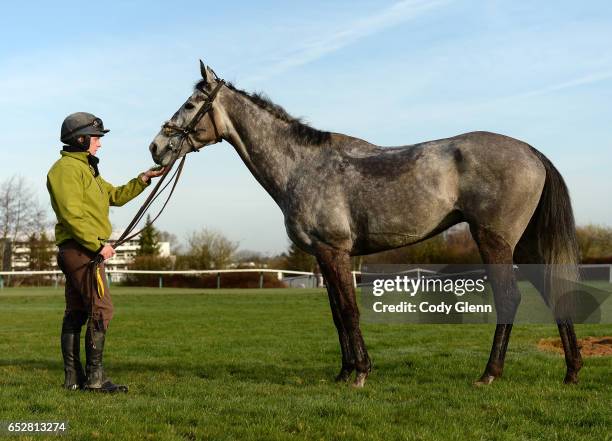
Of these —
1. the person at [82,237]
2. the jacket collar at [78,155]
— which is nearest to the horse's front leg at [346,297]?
the person at [82,237]

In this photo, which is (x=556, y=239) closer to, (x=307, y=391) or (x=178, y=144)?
(x=307, y=391)

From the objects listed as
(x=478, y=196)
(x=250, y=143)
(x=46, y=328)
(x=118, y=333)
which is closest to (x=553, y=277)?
(x=478, y=196)

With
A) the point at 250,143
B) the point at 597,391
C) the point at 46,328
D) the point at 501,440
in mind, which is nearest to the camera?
the point at 501,440

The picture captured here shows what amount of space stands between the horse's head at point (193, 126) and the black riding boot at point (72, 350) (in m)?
1.74

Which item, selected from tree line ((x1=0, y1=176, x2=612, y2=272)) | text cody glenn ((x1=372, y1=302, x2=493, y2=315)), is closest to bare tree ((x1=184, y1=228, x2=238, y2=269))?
tree line ((x1=0, y1=176, x2=612, y2=272))

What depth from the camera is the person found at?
6098 millimetres

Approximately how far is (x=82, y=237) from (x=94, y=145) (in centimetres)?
94

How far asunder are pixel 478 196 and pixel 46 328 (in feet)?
36.4

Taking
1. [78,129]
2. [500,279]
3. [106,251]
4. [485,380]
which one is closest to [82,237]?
[106,251]

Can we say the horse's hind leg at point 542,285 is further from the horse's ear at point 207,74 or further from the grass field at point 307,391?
the horse's ear at point 207,74

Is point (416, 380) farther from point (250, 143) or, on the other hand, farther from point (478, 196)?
point (250, 143)

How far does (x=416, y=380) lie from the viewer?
6844 mm

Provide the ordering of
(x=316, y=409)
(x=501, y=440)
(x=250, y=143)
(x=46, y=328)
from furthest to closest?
(x=46, y=328), (x=250, y=143), (x=316, y=409), (x=501, y=440)

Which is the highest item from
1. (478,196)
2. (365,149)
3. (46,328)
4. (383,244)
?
(365,149)
